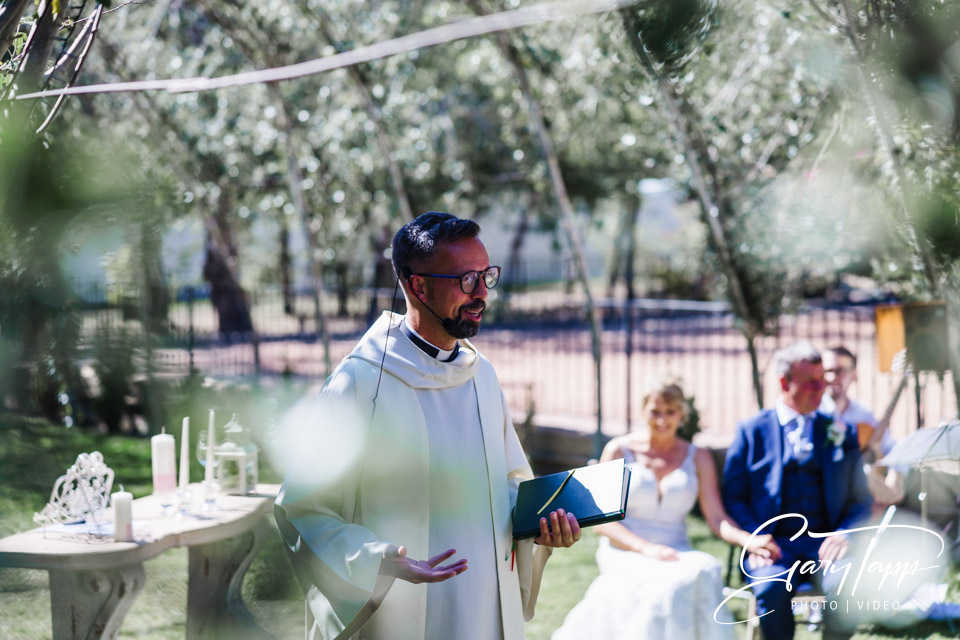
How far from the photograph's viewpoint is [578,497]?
2.50 meters

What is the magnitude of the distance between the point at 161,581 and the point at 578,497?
90.3 inches

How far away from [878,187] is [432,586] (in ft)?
13.9

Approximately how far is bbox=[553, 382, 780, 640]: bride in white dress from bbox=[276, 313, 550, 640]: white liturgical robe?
1.35 meters

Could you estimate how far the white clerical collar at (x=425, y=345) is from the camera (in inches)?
100

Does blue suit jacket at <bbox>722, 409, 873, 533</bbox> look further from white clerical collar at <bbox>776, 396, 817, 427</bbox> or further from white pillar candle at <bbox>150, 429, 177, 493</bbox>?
white pillar candle at <bbox>150, 429, 177, 493</bbox>

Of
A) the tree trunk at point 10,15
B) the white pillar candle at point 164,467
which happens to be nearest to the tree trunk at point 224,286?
the white pillar candle at point 164,467

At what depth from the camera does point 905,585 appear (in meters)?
4.36

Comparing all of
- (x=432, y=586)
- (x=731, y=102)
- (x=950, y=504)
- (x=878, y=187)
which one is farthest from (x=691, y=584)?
(x=731, y=102)

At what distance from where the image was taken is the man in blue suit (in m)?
3.94

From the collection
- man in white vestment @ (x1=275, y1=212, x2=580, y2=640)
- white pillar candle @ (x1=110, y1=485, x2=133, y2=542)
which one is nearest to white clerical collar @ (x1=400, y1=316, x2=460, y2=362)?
man in white vestment @ (x1=275, y1=212, x2=580, y2=640)

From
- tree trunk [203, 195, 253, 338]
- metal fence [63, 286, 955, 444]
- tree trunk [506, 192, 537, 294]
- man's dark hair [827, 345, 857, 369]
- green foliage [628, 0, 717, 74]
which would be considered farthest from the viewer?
tree trunk [506, 192, 537, 294]

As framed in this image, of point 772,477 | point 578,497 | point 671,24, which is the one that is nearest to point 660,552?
point 772,477

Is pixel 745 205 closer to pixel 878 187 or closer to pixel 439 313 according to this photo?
pixel 878 187

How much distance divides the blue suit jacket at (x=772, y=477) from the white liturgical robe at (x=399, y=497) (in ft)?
6.12
